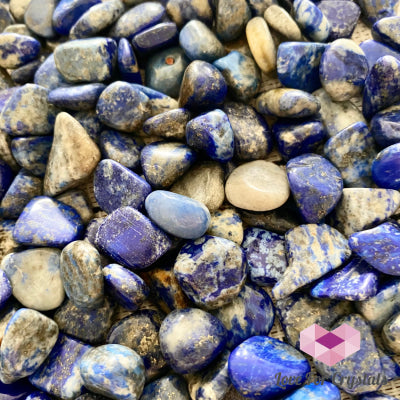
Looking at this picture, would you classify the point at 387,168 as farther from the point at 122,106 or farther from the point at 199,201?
the point at 122,106

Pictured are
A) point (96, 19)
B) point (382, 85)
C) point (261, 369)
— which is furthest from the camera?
point (96, 19)

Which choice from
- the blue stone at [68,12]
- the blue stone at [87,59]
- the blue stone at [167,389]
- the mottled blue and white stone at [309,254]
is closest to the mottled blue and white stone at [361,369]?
the mottled blue and white stone at [309,254]

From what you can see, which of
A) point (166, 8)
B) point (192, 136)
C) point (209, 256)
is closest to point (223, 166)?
point (192, 136)

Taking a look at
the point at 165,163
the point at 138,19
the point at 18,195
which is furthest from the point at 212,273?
the point at 138,19

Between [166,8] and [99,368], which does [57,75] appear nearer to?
[166,8]

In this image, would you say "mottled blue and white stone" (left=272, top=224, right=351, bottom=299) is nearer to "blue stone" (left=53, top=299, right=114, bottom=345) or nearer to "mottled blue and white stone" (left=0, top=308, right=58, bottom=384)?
"blue stone" (left=53, top=299, right=114, bottom=345)

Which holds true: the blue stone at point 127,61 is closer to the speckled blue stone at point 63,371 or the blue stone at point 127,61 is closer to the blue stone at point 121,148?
the blue stone at point 121,148
